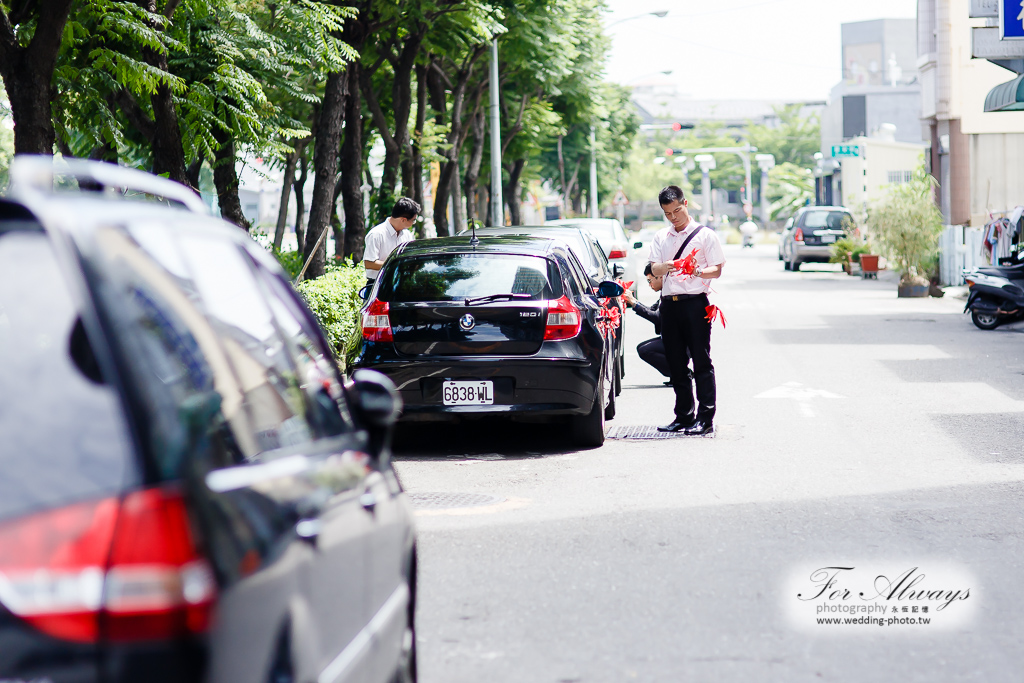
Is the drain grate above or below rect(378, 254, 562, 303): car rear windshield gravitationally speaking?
below

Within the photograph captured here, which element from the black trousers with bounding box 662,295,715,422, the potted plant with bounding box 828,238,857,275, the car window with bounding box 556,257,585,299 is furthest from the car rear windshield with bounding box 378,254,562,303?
the potted plant with bounding box 828,238,857,275

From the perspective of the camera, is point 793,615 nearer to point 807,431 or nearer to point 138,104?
point 807,431

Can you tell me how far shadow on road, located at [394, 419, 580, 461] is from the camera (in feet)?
30.3

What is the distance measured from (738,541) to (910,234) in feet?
73.3

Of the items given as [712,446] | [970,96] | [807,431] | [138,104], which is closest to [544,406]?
[712,446]

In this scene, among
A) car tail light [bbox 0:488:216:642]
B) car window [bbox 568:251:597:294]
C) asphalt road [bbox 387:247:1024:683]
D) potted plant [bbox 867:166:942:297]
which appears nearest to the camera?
car tail light [bbox 0:488:216:642]

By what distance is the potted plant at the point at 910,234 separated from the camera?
27.1m

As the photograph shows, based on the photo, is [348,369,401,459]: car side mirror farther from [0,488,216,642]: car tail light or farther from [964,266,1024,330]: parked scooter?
[964,266,1024,330]: parked scooter

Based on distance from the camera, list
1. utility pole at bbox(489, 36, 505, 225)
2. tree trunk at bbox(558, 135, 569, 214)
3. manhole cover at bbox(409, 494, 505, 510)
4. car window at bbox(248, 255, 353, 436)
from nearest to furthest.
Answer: car window at bbox(248, 255, 353, 436)
manhole cover at bbox(409, 494, 505, 510)
utility pole at bbox(489, 36, 505, 225)
tree trunk at bbox(558, 135, 569, 214)

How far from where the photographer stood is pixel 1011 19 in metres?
21.7

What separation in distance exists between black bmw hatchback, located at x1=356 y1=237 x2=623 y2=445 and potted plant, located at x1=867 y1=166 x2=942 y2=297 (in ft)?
64.3

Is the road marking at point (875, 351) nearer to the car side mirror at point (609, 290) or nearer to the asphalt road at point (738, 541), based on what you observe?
the asphalt road at point (738, 541)

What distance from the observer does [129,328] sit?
7.42 ft

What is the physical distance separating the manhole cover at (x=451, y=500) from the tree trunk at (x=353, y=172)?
1246cm
